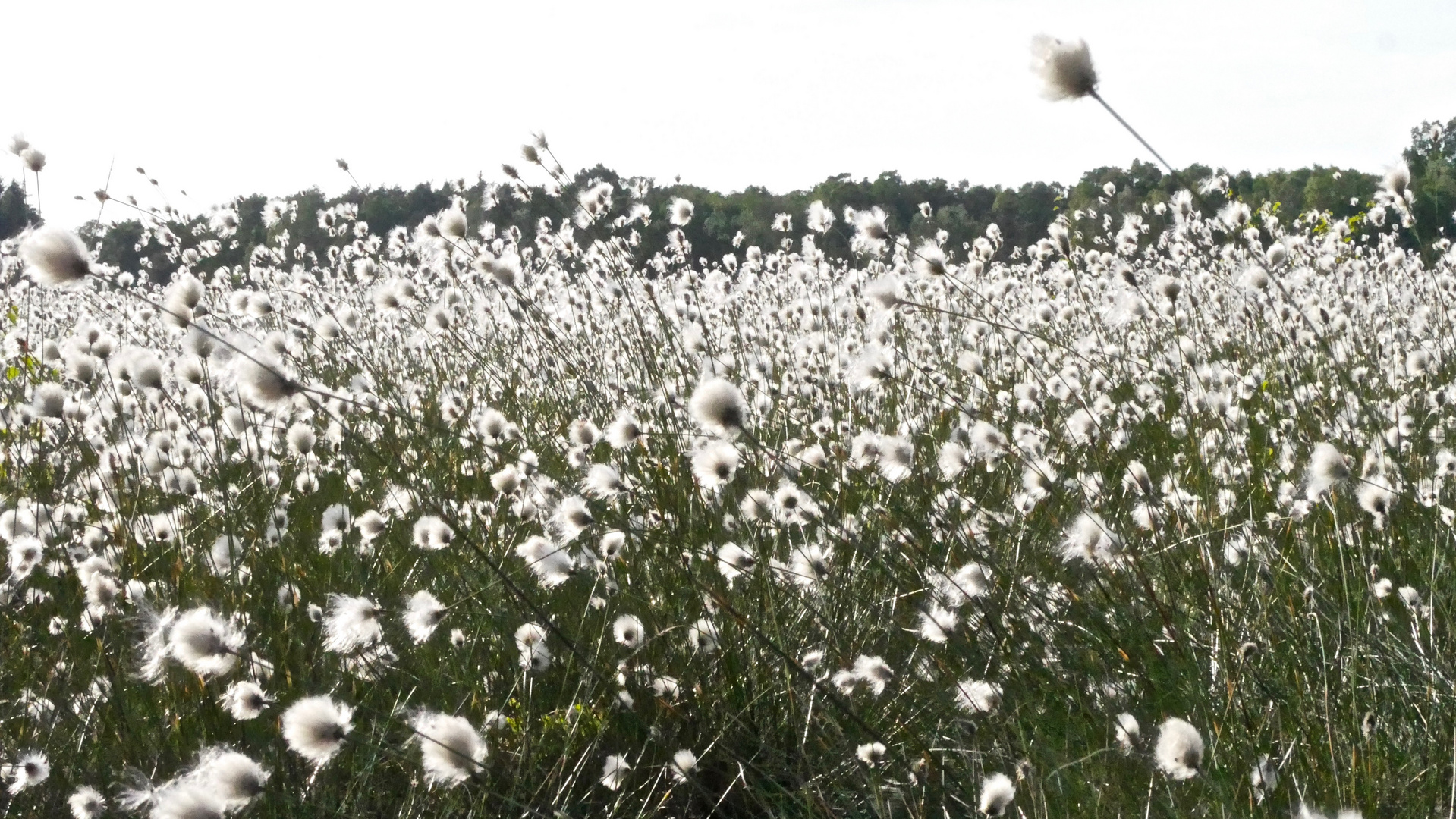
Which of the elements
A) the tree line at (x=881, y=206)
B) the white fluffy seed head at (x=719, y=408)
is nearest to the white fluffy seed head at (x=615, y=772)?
the white fluffy seed head at (x=719, y=408)

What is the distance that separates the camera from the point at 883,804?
1950 mm

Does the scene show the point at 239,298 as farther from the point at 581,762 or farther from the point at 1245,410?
the point at 1245,410

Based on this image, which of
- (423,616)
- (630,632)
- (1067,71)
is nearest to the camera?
(1067,71)

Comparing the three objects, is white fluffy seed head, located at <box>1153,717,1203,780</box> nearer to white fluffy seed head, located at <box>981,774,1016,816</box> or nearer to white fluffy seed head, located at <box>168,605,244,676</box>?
white fluffy seed head, located at <box>981,774,1016,816</box>

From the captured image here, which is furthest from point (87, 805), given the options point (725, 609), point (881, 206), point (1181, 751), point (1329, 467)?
point (881, 206)

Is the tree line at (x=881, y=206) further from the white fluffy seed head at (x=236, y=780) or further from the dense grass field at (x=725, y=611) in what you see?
the white fluffy seed head at (x=236, y=780)

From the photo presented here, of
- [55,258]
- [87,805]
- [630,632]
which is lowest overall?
[87,805]

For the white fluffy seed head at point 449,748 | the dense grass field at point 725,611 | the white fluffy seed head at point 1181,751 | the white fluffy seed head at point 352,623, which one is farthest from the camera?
the white fluffy seed head at point 352,623

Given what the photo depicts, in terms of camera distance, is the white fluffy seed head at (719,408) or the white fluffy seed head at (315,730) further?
the white fluffy seed head at (719,408)

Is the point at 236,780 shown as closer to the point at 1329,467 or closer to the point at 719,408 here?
the point at 719,408

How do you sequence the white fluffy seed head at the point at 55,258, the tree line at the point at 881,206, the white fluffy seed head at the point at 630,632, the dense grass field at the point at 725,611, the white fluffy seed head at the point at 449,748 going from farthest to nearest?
the tree line at the point at 881,206, the white fluffy seed head at the point at 630,632, the white fluffy seed head at the point at 55,258, the dense grass field at the point at 725,611, the white fluffy seed head at the point at 449,748

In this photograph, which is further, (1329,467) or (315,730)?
(1329,467)

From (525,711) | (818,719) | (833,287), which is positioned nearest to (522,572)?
(525,711)

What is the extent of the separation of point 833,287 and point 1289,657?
5823 mm
